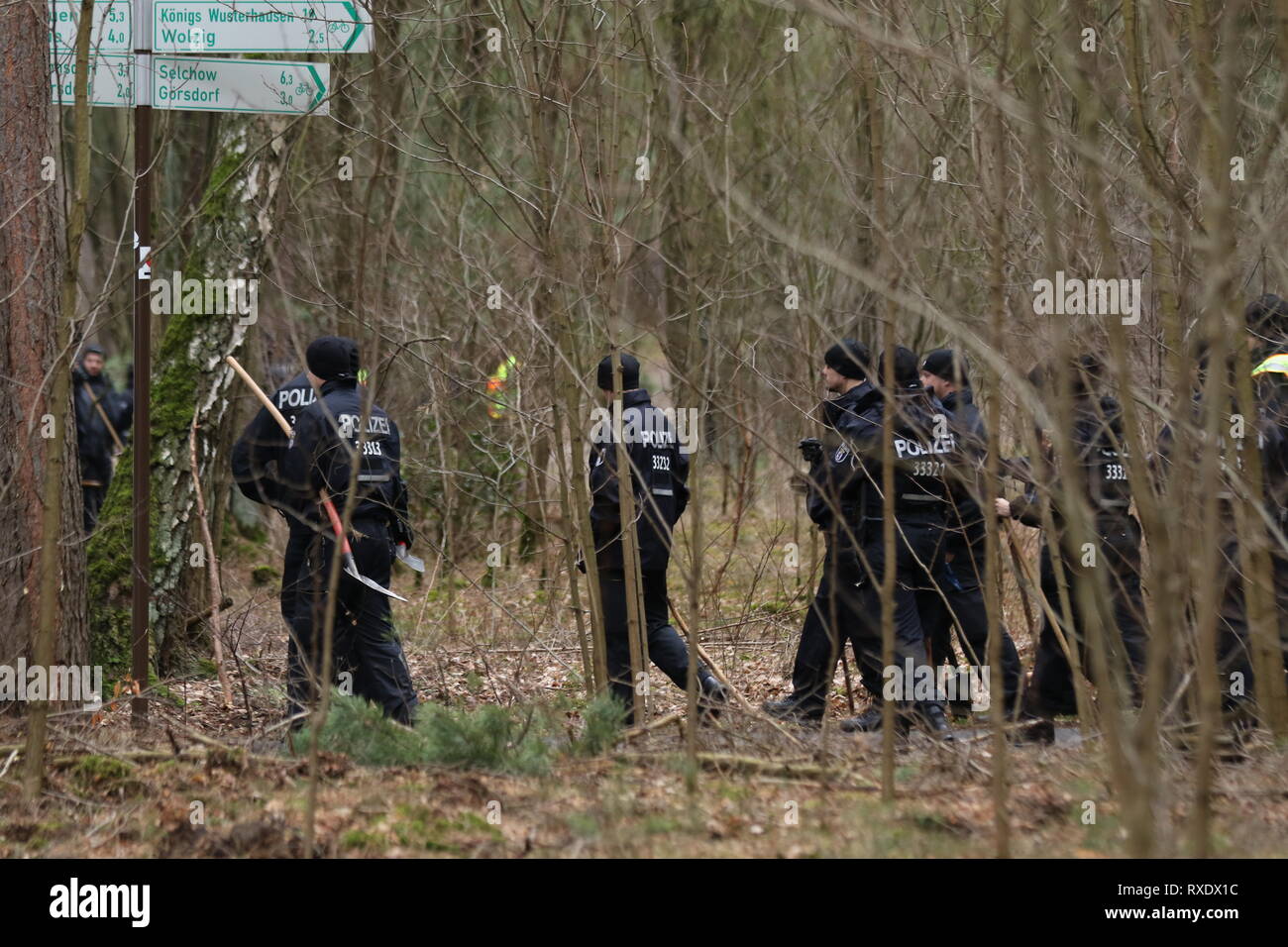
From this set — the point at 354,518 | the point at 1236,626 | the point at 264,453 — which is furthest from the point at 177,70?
the point at 1236,626

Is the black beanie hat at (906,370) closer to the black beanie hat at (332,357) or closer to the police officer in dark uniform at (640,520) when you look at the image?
the police officer in dark uniform at (640,520)

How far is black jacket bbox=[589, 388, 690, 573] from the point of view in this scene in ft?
22.0

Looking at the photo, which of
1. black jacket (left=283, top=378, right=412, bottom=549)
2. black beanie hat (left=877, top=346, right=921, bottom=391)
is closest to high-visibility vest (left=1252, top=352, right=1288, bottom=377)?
black beanie hat (left=877, top=346, right=921, bottom=391)

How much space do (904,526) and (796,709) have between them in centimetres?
110

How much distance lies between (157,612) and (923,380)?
4.56 m

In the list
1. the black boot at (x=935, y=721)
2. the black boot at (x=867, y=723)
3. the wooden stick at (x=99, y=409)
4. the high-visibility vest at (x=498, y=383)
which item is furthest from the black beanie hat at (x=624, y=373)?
the wooden stick at (x=99, y=409)

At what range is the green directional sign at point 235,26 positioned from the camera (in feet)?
19.0

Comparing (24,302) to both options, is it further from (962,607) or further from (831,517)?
(962,607)

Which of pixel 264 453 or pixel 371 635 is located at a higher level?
pixel 264 453

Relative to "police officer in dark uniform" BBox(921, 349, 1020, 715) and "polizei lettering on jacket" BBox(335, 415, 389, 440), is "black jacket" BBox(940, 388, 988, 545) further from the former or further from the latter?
"polizei lettering on jacket" BBox(335, 415, 389, 440)

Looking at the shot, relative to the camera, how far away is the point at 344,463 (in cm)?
627
